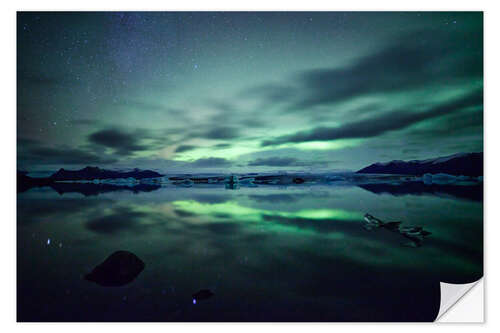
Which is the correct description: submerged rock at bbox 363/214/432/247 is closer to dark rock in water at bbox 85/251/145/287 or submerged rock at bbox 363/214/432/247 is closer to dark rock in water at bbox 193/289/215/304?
dark rock in water at bbox 193/289/215/304

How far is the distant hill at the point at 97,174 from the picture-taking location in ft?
10.3

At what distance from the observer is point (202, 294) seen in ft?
6.66

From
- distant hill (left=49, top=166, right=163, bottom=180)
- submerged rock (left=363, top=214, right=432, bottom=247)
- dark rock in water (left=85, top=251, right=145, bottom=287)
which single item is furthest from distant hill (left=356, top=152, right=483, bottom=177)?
distant hill (left=49, top=166, right=163, bottom=180)

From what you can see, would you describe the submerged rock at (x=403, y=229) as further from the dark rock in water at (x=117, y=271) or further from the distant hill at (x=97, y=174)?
the distant hill at (x=97, y=174)

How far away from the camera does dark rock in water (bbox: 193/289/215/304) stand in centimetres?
201

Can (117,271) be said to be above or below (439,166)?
below

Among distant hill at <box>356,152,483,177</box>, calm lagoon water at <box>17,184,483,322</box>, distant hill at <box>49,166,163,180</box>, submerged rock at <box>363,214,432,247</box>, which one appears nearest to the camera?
calm lagoon water at <box>17,184,483,322</box>

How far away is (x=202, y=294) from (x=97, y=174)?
7.66 feet

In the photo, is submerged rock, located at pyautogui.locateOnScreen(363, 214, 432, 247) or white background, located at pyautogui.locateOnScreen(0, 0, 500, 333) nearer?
white background, located at pyautogui.locateOnScreen(0, 0, 500, 333)

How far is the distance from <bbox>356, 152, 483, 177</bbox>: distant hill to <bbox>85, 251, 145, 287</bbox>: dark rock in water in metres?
2.88
